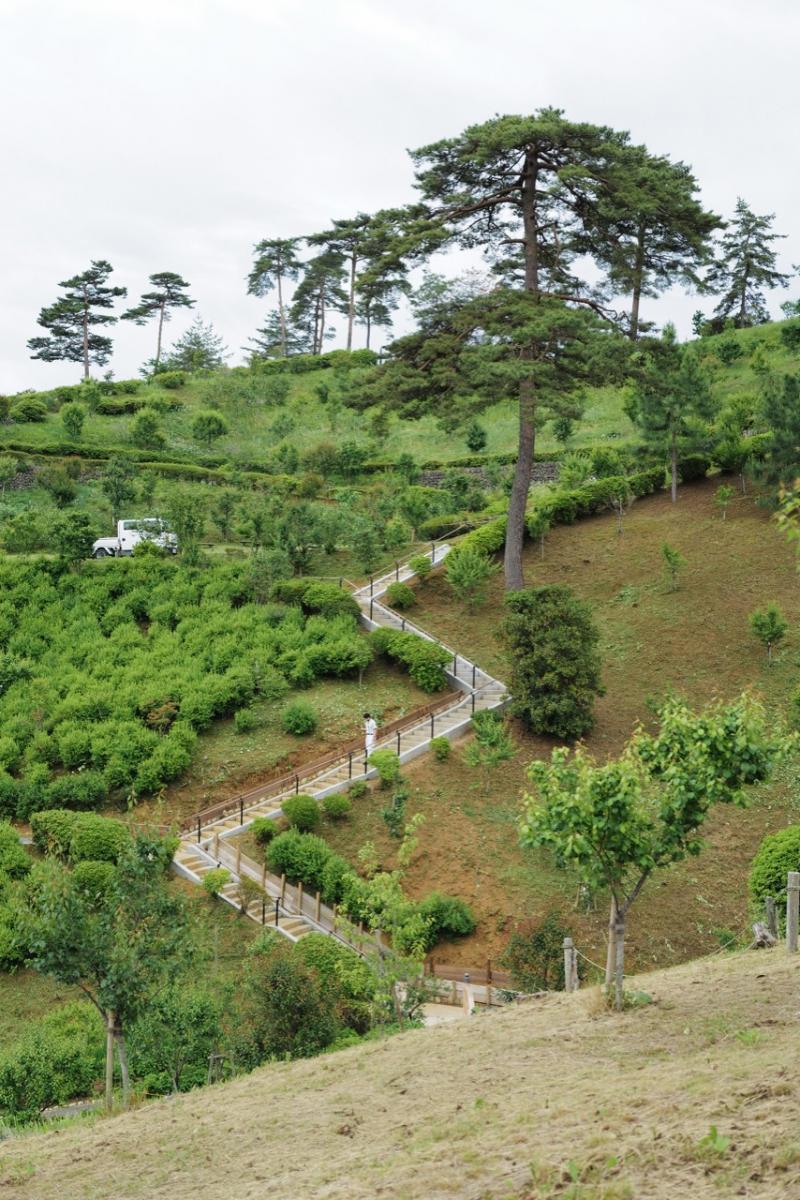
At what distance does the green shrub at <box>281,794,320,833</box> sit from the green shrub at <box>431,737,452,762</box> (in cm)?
331

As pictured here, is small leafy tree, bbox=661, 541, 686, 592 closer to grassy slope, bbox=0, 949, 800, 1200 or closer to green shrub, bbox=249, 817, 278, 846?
green shrub, bbox=249, 817, 278, 846

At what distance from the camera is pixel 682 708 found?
10.2 m

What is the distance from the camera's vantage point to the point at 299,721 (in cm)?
2298

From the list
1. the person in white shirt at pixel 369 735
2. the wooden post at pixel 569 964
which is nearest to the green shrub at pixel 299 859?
the person in white shirt at pixel 369 735

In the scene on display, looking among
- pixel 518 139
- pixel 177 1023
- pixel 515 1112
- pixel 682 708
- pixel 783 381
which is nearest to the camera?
pixel 515 1112

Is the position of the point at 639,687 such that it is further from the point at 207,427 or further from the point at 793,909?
the point at 207,427

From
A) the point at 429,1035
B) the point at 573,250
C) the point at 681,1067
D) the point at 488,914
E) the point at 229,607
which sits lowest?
the point at 488,914

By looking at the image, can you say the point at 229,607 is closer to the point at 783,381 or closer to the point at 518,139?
the point at 518,139

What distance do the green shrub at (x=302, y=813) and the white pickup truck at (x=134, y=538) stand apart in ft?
45.9

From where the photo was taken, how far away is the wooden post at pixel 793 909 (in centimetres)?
1185

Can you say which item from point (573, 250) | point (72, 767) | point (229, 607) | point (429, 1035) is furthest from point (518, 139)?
point (429, 1035)

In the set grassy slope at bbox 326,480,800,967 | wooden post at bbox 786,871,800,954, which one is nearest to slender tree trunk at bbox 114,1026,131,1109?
grassy slope at bbox 326,480,800,967

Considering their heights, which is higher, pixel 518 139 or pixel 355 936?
pixel 518 139

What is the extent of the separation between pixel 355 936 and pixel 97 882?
570cm
